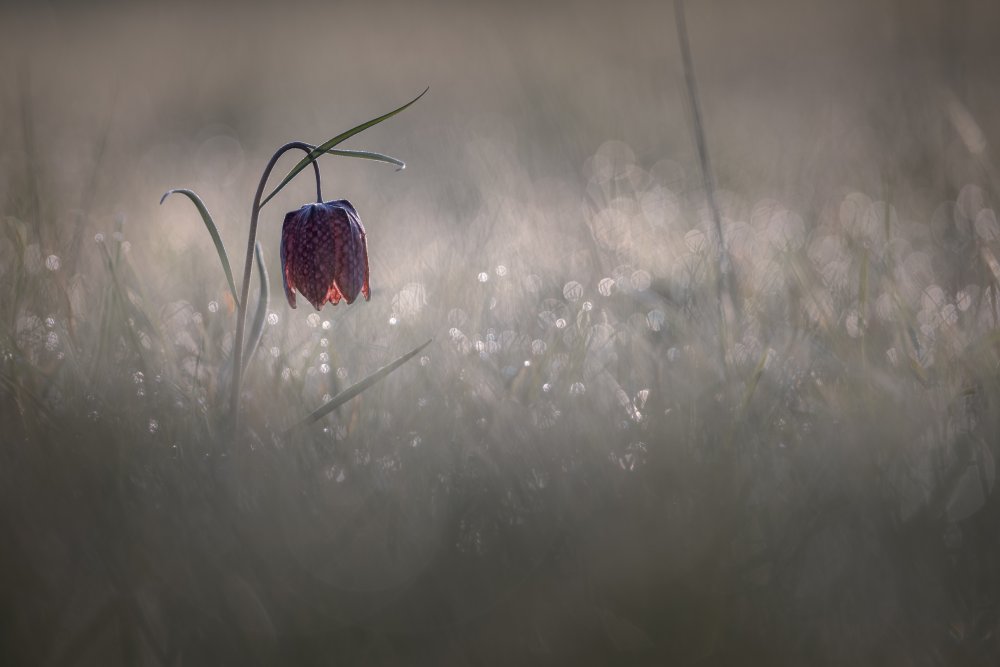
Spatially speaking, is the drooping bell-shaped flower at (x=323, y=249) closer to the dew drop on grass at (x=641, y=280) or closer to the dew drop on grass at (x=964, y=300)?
the dew drop on grass at (x=641, y=280)

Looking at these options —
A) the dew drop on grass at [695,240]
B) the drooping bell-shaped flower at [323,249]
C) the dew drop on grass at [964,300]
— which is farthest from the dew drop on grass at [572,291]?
the dew drop on grass at [964,300]

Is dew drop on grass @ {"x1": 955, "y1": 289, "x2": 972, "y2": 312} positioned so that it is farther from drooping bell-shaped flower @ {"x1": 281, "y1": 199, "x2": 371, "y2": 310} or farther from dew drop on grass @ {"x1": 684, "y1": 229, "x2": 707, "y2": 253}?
drooping bell-shaped flower @ {"x1": 281, "y1": 199, "x2": 371, "y2": 310}

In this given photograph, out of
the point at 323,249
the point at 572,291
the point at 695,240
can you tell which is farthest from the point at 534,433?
the point at 695,240

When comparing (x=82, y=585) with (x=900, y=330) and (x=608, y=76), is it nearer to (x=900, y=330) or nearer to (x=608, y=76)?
(x=900, y=330)

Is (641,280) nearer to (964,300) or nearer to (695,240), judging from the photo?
(695,240)

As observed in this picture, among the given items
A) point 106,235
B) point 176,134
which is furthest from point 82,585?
point 176,134
